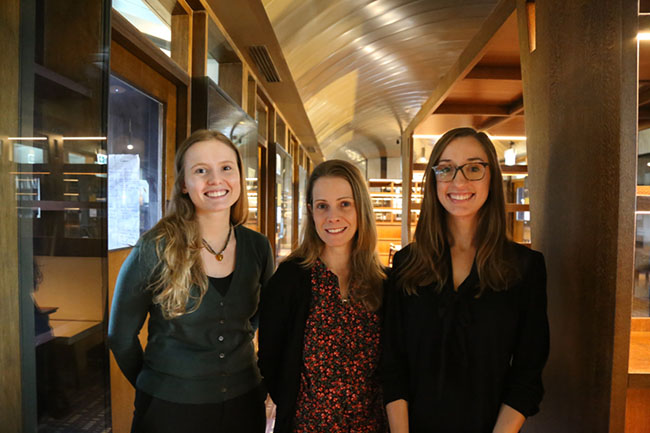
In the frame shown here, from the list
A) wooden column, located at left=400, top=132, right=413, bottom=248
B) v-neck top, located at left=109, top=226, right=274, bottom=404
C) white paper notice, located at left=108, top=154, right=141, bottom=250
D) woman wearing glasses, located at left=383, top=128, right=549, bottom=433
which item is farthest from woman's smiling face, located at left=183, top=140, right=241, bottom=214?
wooden column, located at left=400, top=132, right=413, bottom=248

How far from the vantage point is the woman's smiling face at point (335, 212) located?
4.94ft

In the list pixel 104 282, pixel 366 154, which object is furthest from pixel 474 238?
pixel 366 154

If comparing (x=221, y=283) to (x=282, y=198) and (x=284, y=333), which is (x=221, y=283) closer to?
(x=284, y=333)

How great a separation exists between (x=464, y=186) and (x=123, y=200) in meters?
1.78

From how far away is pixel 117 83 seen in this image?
2.19m

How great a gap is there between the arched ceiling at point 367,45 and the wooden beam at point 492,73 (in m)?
1.67

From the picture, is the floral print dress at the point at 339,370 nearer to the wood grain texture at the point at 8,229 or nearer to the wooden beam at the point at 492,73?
the wood grain texture at the point at 8,229

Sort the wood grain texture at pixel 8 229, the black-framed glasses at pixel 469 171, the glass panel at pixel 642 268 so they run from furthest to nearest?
the glass panel at pixel 642 268, the black-framed glasses at pixel 469 171, the wood grain texture at pixel 8 229

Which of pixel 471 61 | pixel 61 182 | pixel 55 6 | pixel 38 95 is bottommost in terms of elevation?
pixel 61 182

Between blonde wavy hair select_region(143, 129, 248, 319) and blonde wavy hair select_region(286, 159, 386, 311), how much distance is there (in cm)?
35

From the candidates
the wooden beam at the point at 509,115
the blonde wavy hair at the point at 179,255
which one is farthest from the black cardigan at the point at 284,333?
the wooden beam at the point at 509,115

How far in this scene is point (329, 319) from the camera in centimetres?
146

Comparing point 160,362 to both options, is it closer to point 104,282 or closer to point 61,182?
point 104,282

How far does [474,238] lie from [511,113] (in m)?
2.33
